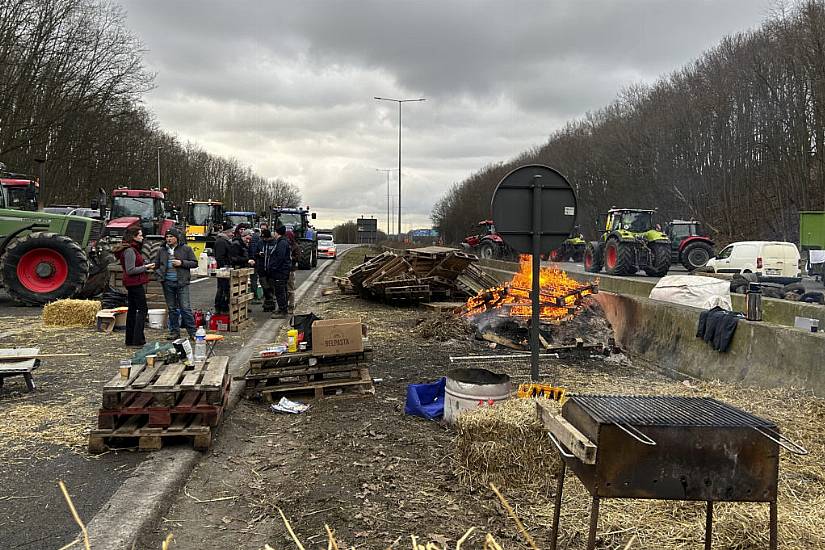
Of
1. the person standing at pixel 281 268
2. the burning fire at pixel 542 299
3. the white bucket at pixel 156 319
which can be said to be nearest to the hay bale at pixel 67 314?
the white bucket at pixel 156 319

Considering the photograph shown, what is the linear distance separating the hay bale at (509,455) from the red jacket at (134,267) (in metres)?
6.71

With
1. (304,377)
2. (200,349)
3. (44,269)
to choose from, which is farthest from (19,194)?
(304,377)

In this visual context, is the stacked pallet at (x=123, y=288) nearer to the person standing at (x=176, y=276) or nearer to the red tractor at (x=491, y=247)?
the person standing at (x=176, y=276)

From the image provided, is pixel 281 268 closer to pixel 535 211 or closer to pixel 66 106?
pixel 535 211

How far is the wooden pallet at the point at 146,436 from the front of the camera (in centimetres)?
502

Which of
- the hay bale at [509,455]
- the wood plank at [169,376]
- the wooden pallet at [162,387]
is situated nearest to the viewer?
the hay bale at [509,455]

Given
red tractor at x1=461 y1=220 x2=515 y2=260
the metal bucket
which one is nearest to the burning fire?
the metal bucket

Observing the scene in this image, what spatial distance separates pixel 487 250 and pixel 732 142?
19826 mm

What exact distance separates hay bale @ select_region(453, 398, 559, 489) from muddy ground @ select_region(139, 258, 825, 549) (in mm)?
65

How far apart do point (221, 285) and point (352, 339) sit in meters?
5.59

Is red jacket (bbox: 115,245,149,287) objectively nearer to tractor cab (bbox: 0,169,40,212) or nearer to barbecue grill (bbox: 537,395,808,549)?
tractor cab (bbox: 0,169,40,212)

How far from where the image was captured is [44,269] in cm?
1358

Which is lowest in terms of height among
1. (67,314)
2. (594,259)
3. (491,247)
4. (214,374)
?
(67,314)

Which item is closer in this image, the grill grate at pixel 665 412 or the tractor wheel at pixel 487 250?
the grill grate at pixel 665 412
